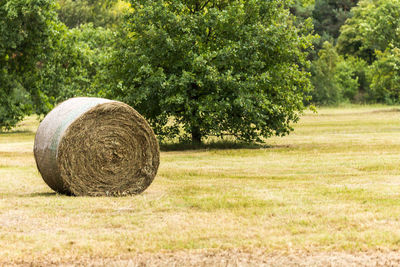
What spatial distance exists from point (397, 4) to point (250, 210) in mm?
46134

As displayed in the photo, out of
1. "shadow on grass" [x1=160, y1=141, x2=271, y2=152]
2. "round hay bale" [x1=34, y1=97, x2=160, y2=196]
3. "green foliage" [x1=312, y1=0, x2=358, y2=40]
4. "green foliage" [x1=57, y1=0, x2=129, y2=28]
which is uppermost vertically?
"green foliage" [x1=57, y1=0, x2=129, y2=28]

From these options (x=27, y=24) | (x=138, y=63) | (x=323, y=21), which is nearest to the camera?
(x=138, y=63)

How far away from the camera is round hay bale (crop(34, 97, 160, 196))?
12320 millimetres

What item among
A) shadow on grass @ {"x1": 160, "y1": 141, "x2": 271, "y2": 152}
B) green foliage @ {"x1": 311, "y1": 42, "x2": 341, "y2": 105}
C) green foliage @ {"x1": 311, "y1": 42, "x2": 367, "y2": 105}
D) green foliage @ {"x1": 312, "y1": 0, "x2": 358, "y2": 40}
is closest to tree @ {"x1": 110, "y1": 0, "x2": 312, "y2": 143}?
shadow on grass @ {"x1": 160, "y1": 141, "x2": 271, "y2": 152}

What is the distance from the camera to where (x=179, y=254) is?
26.5 ft

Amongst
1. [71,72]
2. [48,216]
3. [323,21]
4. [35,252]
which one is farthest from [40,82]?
[323,21]

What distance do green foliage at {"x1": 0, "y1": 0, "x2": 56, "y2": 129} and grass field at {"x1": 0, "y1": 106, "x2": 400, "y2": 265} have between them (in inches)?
581

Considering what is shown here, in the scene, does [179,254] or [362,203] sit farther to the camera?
[362,203]

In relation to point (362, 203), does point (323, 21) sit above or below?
above

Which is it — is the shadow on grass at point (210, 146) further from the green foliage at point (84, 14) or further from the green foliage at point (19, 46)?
the green foliage at point (84, 14)

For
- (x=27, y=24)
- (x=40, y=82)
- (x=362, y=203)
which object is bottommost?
(x=362, y=203)

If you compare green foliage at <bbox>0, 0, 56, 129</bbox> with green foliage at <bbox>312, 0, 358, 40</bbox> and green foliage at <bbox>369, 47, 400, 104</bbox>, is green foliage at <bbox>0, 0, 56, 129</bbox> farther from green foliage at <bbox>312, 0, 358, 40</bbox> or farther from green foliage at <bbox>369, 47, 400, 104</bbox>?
green foliage at <bbox>312, 0, 358, 40</bbox>

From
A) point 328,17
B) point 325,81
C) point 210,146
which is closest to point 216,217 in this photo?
point 210,146

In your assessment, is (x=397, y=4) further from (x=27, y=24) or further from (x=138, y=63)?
(x=138, y=63)
